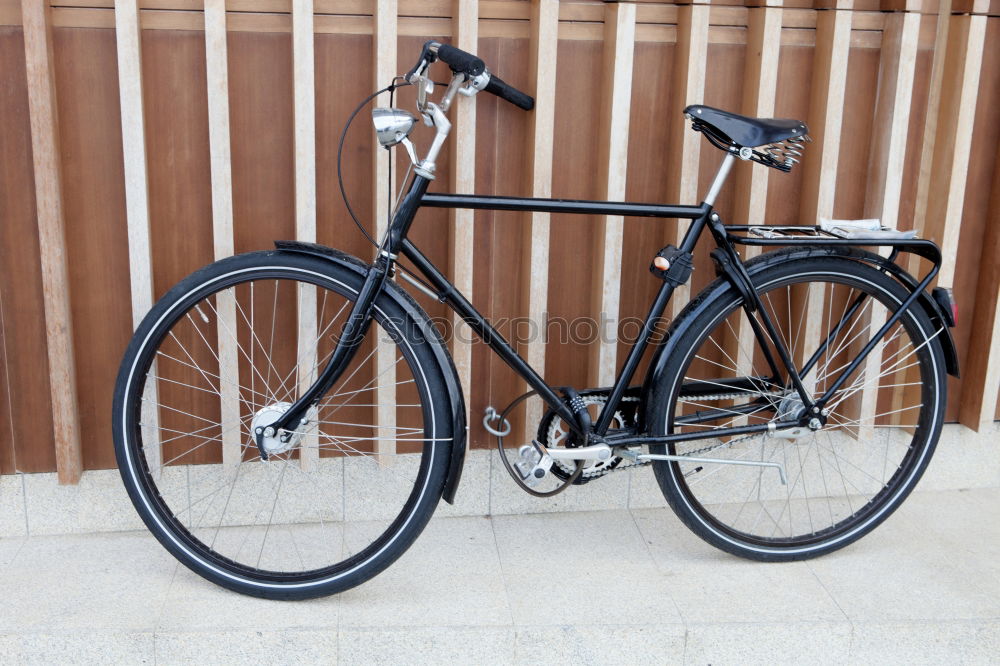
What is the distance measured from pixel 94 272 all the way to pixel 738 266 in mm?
1817

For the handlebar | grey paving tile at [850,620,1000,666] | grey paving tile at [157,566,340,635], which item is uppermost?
the handlebar

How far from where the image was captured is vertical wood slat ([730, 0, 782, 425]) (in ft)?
8.86

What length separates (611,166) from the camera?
8.89 ft

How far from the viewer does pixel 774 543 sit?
2727mm

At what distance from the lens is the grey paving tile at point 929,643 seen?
245 cm

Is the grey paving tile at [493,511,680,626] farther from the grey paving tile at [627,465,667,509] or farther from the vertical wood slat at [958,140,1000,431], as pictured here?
the vertical wood slat at [958,140,1000,431]

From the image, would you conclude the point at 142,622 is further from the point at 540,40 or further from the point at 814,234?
the point at 814,234

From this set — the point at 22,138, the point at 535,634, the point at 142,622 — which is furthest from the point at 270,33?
the point at 535,634

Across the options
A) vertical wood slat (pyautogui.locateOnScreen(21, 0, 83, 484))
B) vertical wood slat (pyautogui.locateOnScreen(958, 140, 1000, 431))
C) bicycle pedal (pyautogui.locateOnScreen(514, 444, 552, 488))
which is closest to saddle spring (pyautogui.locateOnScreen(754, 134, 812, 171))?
vertical wood slat (pyautogui.locateOnScreen(958, 140, 1000, 431))

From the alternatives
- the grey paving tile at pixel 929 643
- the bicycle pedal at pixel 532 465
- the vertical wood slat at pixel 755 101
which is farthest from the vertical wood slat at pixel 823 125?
the bicycle pedal at pixel 532 465

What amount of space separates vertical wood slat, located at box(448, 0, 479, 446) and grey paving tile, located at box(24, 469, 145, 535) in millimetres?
1106

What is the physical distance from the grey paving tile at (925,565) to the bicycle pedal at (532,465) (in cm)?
88

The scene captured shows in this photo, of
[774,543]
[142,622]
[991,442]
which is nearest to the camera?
[142,622]

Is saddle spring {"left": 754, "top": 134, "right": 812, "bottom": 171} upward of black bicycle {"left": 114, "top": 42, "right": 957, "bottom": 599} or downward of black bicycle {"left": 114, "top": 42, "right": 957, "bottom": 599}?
upward
